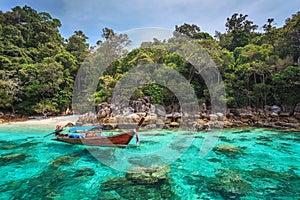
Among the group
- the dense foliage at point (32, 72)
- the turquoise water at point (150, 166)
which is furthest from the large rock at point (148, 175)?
the dense foliage at point (32, 72)

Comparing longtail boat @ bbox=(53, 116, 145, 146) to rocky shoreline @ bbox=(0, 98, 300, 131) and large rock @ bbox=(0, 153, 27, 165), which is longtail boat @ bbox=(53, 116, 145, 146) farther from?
rocky shoreline @ bbox=(0, 98, 300, 131)

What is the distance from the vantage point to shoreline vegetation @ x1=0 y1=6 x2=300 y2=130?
17094 mm

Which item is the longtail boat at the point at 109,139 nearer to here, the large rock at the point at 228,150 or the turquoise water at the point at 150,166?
the turquoise water at the point at 150,166

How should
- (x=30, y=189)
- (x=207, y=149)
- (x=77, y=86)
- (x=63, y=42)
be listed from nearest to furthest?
1. (x=30, y=189)
2. (x=207, y=149)
3. (x=77, y=86)
4. (x=63, y=42)

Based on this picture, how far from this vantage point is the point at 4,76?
20.9 meters

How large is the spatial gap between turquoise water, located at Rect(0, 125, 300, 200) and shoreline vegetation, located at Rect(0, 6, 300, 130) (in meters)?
6.30

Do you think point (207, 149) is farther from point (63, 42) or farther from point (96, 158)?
point (63, 42)

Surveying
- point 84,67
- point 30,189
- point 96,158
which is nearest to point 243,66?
point 96,158

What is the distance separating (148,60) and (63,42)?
28038 mm

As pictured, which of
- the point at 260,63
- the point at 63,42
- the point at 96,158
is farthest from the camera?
the point at 63,42

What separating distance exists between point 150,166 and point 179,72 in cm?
1602

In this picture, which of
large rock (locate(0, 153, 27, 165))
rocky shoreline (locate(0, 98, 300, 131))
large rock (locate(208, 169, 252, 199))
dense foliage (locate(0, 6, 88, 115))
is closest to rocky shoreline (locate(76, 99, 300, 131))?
rocky shoreline (locate(0, 98, 300, 131))

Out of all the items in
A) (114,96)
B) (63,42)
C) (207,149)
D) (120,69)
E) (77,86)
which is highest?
(63,42)

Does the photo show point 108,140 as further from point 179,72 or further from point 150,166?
point 179,72
